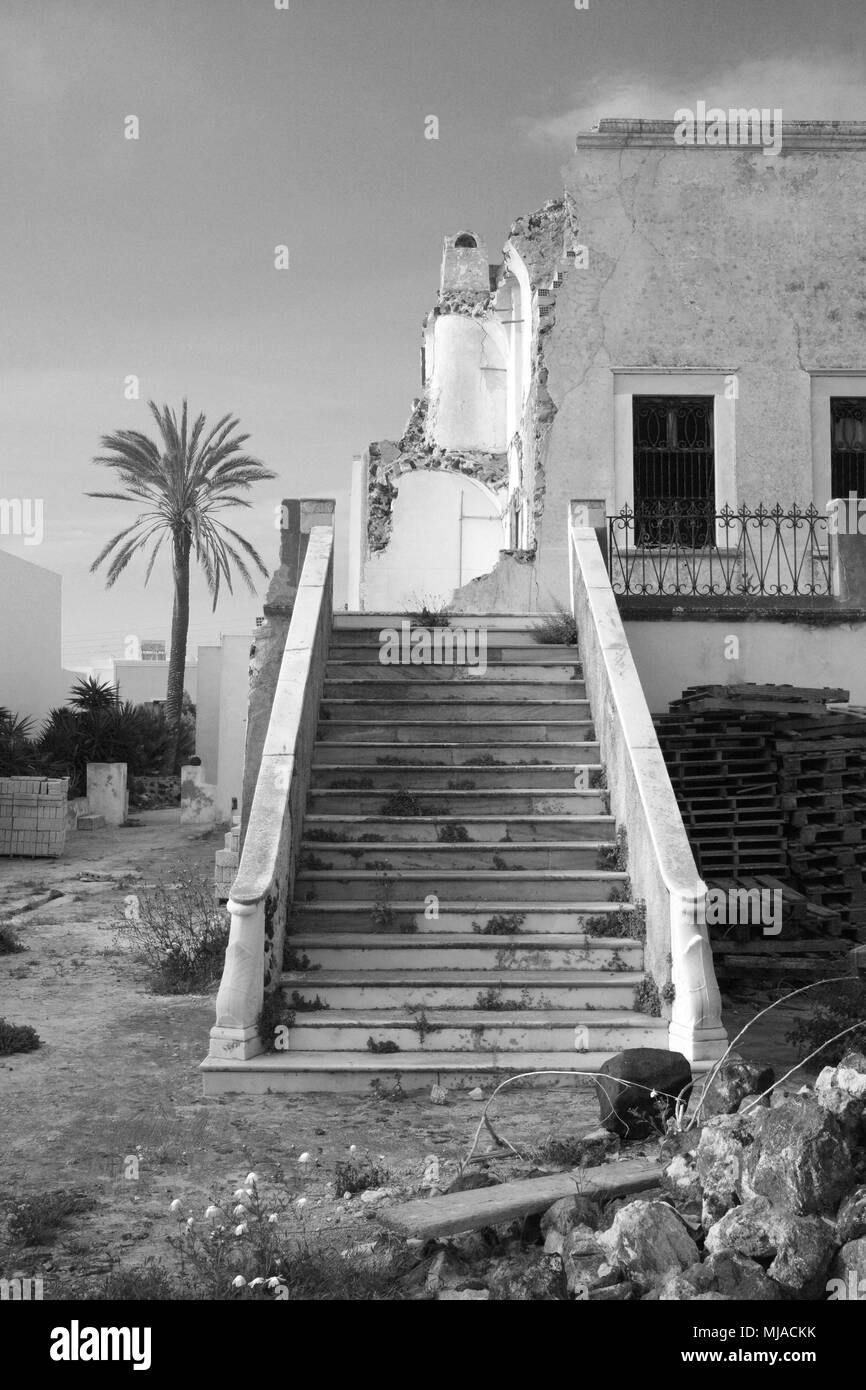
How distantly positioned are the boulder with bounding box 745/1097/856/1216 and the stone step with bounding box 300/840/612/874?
3983mm

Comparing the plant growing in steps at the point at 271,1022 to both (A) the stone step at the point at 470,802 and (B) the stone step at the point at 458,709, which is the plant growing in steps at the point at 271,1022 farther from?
(B) the stone step at the point at 458,709

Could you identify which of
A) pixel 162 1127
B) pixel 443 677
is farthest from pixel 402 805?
pixel 162 1127

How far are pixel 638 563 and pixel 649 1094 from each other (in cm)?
885

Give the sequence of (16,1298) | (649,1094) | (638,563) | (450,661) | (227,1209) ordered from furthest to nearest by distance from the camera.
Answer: (638,563)
(450,661)
(649,1094)
(227,1209)
(16,1298)

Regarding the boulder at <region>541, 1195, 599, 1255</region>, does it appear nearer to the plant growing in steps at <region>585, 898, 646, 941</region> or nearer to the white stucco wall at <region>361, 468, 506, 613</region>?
the plant growing in steps at <region>585, 898, 646, 941</region>

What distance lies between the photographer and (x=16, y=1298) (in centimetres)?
422

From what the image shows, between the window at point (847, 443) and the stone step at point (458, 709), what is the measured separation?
626 cm

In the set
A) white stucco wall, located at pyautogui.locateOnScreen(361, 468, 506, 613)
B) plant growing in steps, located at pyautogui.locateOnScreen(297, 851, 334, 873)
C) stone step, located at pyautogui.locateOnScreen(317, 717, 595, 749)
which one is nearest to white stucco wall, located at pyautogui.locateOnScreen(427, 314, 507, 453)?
white stucco wall, located at pyautogui.locateOnScreen(361, 468, 506, 613)

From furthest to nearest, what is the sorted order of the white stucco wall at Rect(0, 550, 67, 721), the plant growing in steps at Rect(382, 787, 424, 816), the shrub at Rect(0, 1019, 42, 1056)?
1. the white stucco wall at Rect(0, 550, 67, 721)
2. the plant growing in steps at Rect(382, 787, 424, 816)
3. the shrub at Rect(0, 1019, 42, 1056)

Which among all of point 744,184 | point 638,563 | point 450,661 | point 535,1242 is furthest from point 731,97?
point 535,1242

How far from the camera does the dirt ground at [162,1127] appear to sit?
5.01 m

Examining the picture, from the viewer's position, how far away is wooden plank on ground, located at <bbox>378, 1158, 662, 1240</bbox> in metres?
4.68

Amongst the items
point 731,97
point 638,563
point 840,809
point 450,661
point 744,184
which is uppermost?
point 731,97
